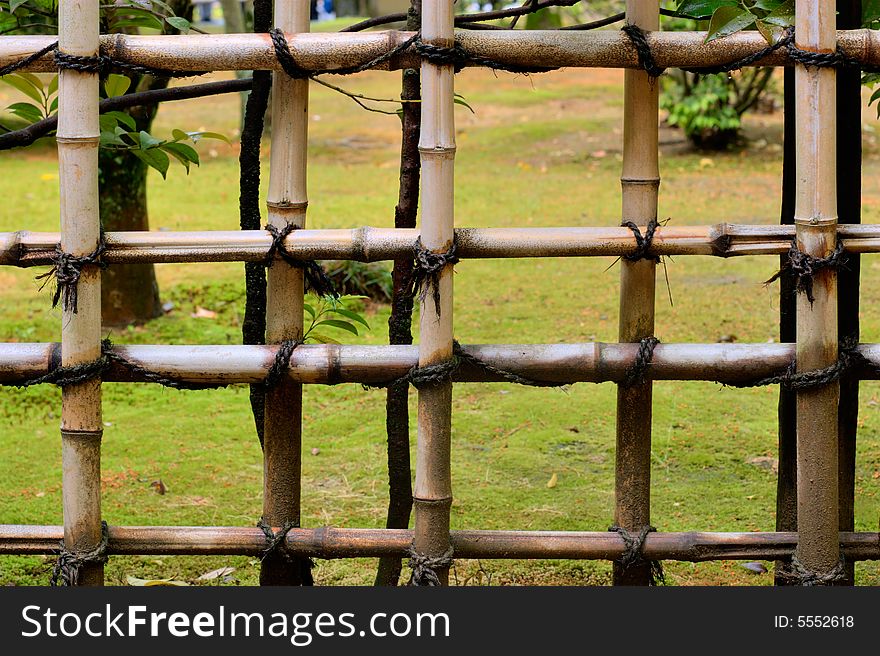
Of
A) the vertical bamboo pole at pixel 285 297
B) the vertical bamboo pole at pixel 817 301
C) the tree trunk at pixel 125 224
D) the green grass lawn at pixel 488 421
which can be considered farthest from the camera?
the tree trunk at pixel 125 224

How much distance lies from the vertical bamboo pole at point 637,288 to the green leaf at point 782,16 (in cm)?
20

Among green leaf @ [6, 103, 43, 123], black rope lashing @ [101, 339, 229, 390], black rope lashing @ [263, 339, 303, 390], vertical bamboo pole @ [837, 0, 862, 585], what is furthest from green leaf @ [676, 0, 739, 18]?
green leaf @ [6, 103, 43, 123]

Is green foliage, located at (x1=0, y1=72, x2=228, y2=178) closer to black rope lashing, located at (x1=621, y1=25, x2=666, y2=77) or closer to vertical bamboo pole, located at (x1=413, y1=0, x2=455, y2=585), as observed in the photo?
vertical bamboo pole, located at (x1=413, y1=0, x2=455, y2=585)

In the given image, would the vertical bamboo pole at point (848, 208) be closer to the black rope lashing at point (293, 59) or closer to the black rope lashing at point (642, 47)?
the black rope lashing at point (642, 47)

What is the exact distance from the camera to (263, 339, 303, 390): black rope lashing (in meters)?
2.18

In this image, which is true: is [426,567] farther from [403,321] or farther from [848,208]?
[848,208]

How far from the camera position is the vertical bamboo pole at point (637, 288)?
2.20 m

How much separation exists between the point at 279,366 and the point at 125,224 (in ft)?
8.82

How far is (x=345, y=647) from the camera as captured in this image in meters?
2.09

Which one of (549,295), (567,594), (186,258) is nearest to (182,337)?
(549,295)

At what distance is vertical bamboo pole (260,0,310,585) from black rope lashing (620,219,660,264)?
24.6 inches

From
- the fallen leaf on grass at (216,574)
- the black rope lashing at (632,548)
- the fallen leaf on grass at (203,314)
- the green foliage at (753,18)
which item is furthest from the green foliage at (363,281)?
the green foliage at (753,18)

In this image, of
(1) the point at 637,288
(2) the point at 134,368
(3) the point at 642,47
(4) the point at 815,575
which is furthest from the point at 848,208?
(2) the point at 134,368

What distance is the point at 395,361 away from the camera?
85.3 inches
